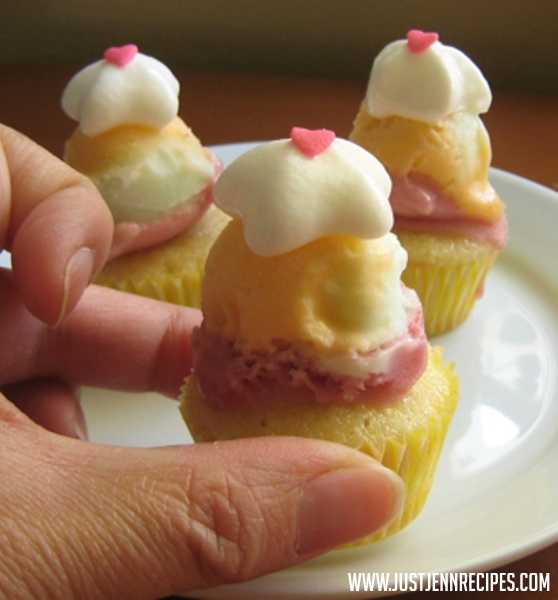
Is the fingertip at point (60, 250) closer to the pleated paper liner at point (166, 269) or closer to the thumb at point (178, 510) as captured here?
the thumb at point (178, 510)

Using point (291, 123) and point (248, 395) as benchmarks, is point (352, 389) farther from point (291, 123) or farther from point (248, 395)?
point (291, 123)

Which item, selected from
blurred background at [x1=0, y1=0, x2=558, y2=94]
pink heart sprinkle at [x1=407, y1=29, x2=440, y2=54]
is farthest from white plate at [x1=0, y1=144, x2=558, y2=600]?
blurred background at [x1=0, y1=0, x2=558, y2=94]

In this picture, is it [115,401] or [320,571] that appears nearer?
[320,571]

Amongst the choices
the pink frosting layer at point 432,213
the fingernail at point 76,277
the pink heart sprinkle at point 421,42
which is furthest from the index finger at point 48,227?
the pink heart sprinkle at point 421,42

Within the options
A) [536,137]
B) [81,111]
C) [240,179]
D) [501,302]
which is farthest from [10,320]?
[536,137]

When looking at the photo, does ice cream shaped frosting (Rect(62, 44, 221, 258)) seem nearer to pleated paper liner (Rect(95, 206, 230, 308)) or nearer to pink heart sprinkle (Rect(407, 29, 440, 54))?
pleated paper liner (Rect(95, 206, 230, 308))

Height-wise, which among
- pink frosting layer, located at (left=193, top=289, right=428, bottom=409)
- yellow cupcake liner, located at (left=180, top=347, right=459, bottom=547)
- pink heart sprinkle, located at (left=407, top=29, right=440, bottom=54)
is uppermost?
pink heart sprinkle, located at (left=407, top=29, right=440, bottom=54)
